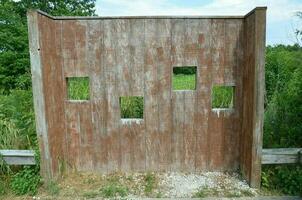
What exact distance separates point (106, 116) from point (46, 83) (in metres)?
0.96

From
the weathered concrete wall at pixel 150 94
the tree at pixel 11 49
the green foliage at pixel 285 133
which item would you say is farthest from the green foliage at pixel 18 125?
the tree at pixel 11 49

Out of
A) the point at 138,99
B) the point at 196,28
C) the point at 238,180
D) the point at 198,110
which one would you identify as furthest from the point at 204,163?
the point at 196,28

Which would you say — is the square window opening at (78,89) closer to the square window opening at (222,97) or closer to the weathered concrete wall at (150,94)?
the weathered concrete wall at (150,94)

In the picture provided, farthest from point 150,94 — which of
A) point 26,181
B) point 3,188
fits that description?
point 3,188

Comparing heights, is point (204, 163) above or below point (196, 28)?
below

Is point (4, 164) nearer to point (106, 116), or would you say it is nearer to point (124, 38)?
point (106, 116)

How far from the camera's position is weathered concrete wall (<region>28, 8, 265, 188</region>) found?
3.92 meters

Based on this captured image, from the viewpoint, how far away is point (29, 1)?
17.2 m

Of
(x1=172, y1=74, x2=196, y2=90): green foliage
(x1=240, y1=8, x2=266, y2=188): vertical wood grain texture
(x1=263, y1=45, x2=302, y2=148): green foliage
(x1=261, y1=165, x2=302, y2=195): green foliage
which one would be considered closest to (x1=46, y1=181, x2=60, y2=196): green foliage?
(x1=240, y1=8, x2=266, y2=188): vertical wood grain texture

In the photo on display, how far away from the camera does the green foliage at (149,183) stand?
3.71m

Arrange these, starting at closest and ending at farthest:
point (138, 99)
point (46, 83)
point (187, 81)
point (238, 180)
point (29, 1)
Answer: point (46, 83)
point (238, 180)
point (138, 99)
point (187, 81)
point (29, 1)

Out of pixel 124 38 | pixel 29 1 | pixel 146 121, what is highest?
pixel 29 1

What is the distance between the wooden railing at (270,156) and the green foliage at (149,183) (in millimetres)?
1480

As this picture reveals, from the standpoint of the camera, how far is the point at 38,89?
11.4 feet
